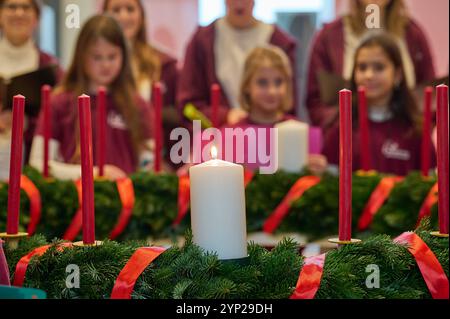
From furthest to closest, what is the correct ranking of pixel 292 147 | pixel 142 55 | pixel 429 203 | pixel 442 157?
1. pixel 142 55
2. pixel 292 147
3. pixel 429 203
4. pixel 442 157

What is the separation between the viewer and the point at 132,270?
2.56 feet

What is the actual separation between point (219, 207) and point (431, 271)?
22cm

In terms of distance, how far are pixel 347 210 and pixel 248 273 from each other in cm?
12

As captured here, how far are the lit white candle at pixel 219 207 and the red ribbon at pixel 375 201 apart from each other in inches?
29.5

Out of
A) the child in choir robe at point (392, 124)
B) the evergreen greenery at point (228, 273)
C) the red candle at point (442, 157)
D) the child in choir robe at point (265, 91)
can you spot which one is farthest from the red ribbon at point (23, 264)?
the child in choir robe at point (392, 124)

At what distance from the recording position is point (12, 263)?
88 centimetres

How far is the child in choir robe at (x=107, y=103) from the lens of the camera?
8.45 ft

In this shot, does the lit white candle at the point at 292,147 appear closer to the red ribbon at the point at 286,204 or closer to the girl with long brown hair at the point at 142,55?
the red ribbon at the point at 286,204

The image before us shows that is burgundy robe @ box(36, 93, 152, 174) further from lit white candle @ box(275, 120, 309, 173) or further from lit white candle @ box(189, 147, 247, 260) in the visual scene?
lit white candle @ box(189, 147, 247, 260)

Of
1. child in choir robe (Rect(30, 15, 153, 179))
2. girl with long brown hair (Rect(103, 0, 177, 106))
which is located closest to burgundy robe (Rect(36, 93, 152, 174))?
child in choir robe (Rect(30, 15, 153, 179))

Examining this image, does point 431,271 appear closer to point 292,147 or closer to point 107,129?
point 292,147
